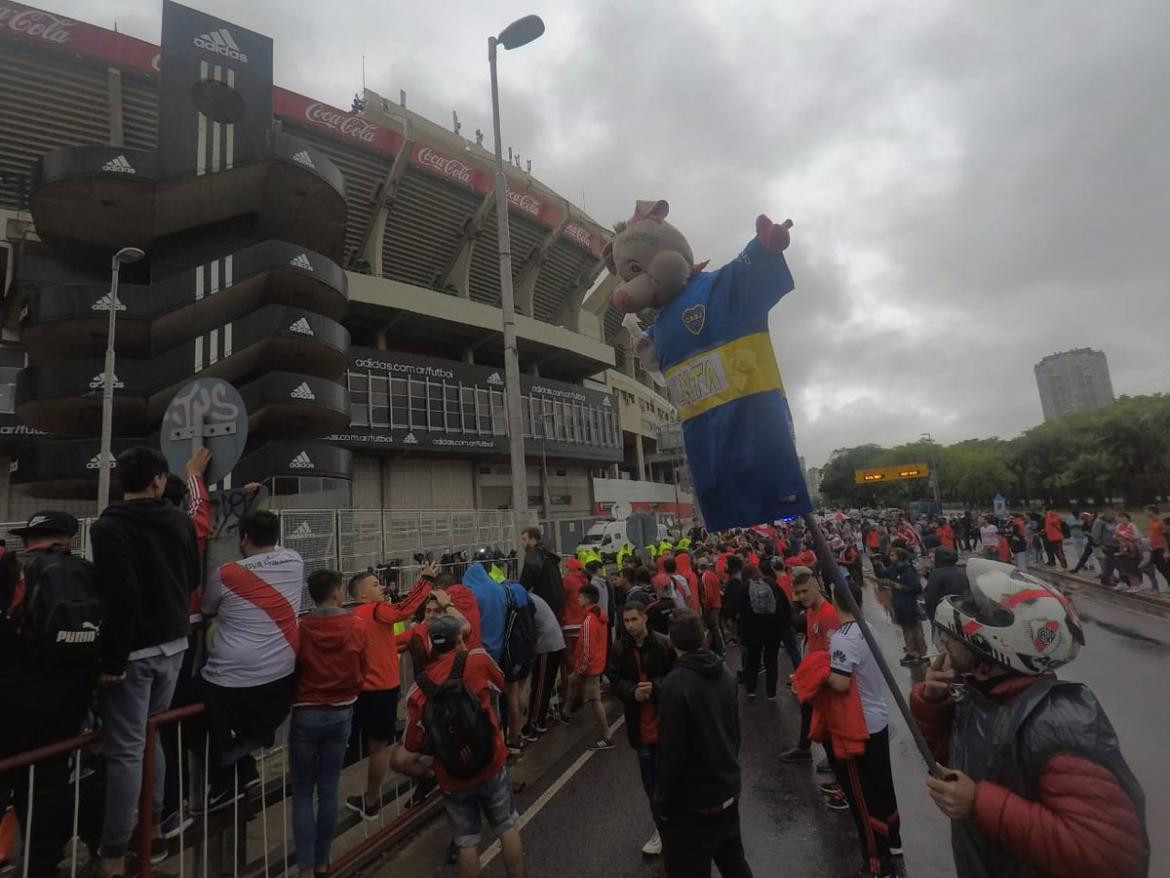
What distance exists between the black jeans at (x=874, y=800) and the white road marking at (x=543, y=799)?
6.74ft

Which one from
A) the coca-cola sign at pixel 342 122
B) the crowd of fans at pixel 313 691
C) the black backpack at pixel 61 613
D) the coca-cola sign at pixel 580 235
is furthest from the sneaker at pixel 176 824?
the coca-cola sign at pixel 580 235

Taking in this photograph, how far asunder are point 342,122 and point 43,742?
2949cm

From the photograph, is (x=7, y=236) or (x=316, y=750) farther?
(x=7, y=236)

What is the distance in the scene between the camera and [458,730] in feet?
10.4

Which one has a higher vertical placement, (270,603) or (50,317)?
(50,317)

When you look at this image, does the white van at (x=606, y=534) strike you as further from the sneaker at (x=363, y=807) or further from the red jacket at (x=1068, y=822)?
the red jacket at (x=1068, y=822)

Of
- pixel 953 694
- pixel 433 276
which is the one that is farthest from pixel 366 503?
pixel 953 694

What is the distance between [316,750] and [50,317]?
64.7ft

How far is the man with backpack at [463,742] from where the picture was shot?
3197mm

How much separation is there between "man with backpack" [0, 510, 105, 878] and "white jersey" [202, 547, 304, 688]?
666 mm

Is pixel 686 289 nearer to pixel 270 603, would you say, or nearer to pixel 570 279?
→ pixel 270 603

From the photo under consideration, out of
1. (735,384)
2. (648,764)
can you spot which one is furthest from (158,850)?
(735,384)

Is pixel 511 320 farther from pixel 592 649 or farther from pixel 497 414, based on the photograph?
pixel 497 414

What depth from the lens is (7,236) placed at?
2092 centimetres
